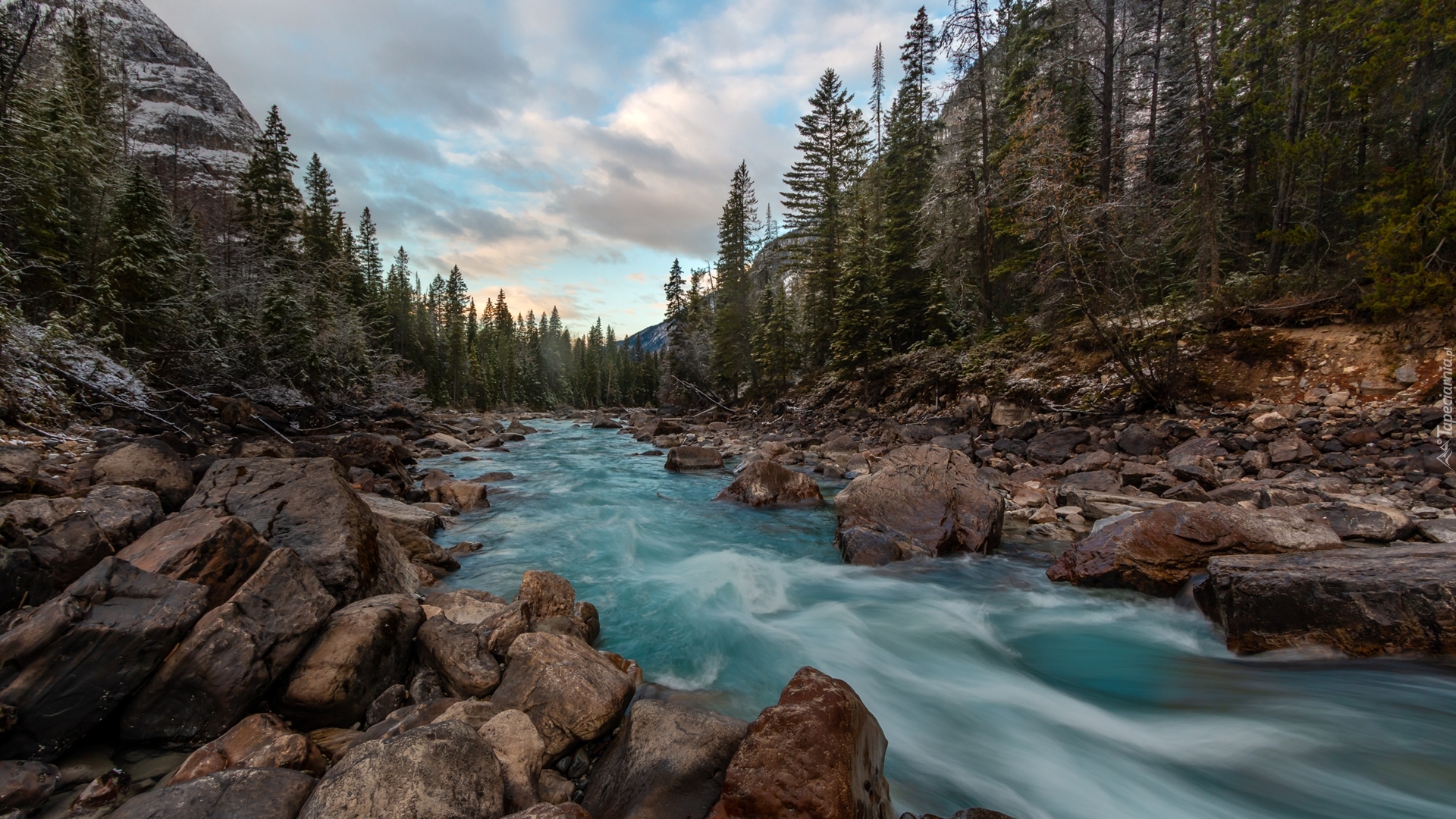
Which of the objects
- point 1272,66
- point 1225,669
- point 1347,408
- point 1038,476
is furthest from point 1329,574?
point 1272,66

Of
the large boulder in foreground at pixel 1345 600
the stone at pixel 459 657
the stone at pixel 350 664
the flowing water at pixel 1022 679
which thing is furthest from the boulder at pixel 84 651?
the large boulder in foreground at pixel 1345 600

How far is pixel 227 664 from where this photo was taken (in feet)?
11.0

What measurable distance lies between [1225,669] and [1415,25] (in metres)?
12.7

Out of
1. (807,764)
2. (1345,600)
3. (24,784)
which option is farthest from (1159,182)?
(24,784)

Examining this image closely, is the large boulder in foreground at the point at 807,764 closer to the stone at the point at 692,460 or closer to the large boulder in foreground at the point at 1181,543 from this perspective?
the large boulder in foreground at the point at 1181,543

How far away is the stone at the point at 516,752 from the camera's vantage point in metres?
2.97

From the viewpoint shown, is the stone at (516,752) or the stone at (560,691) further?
the stone at (560,691)

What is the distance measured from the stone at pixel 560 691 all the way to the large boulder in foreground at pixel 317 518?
1933 mm

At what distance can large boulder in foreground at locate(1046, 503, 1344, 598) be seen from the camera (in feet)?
18.9

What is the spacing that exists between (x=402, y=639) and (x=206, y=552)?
154 centimetres

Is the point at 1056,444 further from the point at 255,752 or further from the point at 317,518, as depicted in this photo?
the point at 255,752

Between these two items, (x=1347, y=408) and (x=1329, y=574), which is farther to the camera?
(x=1347, y=408)

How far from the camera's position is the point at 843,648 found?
19.4 feet

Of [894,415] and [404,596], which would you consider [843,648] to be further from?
[894,415]
